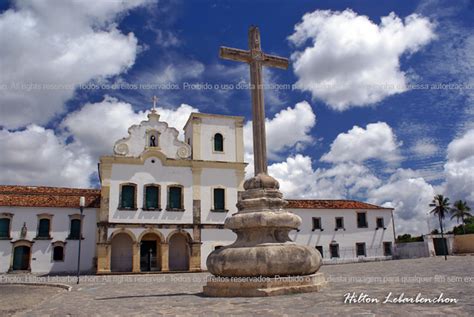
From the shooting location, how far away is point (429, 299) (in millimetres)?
6250

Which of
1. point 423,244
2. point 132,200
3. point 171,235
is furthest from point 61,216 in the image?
point 423,244

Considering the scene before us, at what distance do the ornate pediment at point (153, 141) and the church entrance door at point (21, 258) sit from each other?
7768 mm

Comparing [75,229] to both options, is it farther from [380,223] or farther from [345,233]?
[380,223]

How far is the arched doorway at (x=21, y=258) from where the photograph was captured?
79.7 feet

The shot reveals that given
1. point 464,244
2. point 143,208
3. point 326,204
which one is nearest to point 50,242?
point 143,208

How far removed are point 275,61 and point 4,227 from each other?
21.0 metres

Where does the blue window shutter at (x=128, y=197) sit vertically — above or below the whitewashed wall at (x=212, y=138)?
below

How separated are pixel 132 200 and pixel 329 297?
19.6m

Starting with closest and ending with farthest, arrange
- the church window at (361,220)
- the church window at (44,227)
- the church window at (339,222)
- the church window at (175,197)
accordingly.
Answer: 1. the church window at (44,227)
2. the church window at (175,197)
3. the church window at (339,222)
4. the church window at (361,220)

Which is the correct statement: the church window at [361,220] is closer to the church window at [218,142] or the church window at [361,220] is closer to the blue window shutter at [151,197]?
the church window at [218,142]

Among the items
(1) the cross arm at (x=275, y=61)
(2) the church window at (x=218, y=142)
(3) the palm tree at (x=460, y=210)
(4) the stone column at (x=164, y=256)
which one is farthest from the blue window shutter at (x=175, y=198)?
(3) the palm tree at (x=460, y=210)

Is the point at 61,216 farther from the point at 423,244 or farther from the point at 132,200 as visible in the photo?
the point at 423,244

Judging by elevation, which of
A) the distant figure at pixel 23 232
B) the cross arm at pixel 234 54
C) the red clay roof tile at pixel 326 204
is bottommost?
the distant figure at pixel 23 232

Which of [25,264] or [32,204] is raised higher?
[32,204]
